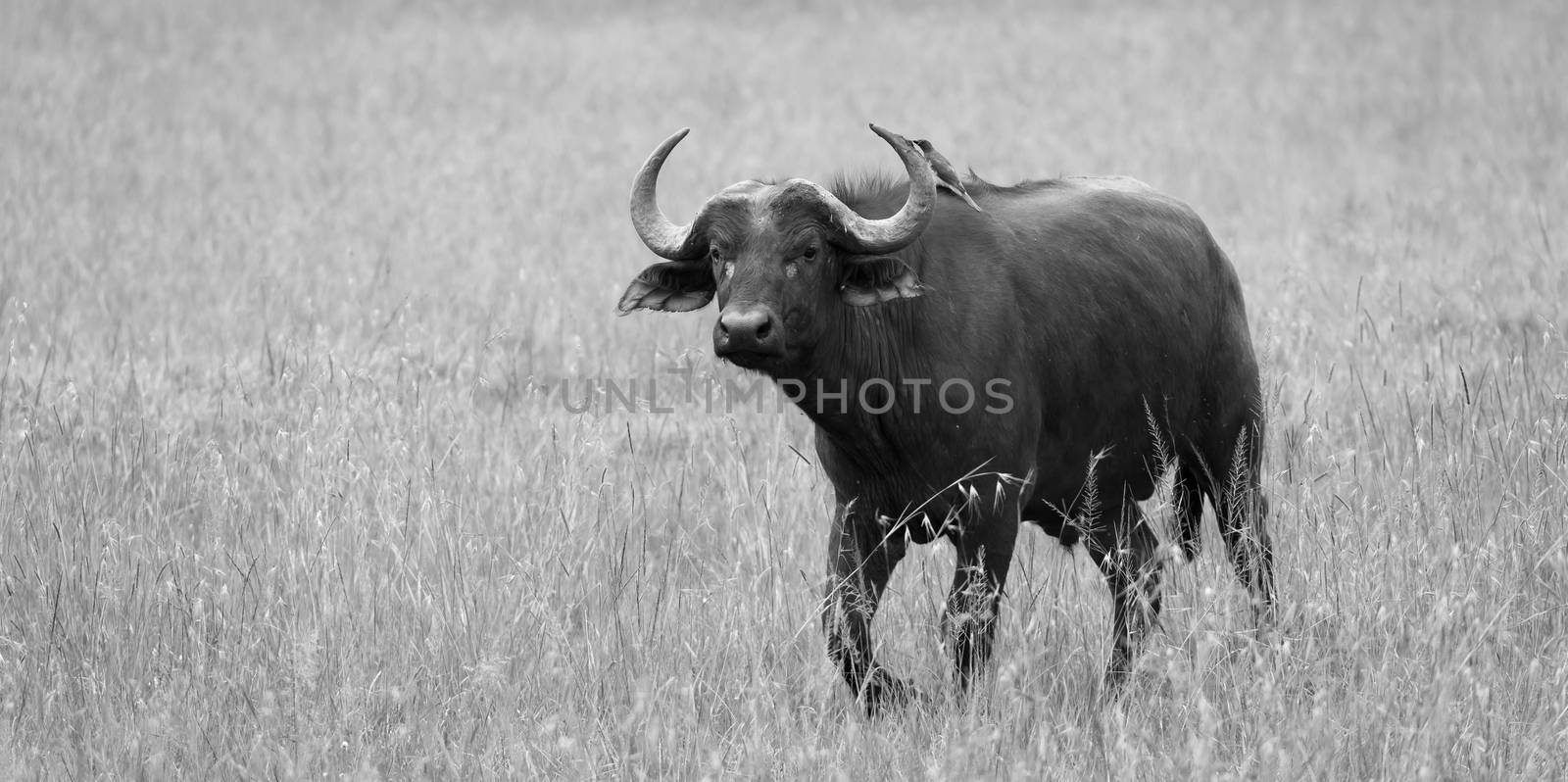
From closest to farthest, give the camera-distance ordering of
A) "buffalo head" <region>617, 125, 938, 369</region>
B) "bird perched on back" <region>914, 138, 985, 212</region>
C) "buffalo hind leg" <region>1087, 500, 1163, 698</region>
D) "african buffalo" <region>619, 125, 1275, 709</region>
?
"buffalo head" <region>617, 125, 938, 369</region>, "african buffalo" <region>619, 125, 1275, 709</region>, "buffalo hind leg" <region>1087, 500, 1163, 698</region>, "bird perched on back" <region>914, 138, 985, 212</region>

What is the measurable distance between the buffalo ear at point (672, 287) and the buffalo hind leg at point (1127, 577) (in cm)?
152

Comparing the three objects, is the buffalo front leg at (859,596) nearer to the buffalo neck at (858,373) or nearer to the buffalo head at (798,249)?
the buffalo neck at (858,373)

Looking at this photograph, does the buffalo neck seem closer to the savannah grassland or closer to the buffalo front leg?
the buffalo front leg

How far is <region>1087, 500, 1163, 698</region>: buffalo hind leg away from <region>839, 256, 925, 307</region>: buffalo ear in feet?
3.48

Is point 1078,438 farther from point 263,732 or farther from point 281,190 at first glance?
point 281,190

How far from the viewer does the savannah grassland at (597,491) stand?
3.83 meters

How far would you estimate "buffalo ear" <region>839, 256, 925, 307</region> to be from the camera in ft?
14.1

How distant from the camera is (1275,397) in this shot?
5641mm

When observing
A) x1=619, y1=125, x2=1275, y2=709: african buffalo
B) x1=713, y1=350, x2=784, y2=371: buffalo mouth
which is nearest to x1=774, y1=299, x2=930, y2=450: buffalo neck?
x1=619, y1=125, x2=1275, y2=709: african buffalo

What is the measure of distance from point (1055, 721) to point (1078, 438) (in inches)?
45.1

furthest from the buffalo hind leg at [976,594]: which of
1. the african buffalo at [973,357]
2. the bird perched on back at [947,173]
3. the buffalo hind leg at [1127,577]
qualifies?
the bird perched on back at [947,173]

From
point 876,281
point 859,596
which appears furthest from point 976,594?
point 876,281

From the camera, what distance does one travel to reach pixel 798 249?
429 cm

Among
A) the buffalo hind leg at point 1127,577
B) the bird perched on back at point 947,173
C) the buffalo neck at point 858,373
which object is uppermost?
the bird perched on back at point 947,173
